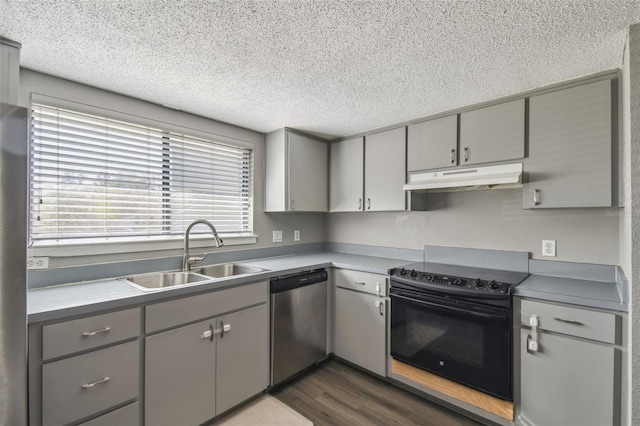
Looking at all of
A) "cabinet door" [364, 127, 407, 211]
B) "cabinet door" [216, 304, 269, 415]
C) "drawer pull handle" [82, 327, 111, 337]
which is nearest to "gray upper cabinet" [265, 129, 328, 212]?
"cabinet door" [364, 127, 407, 211]

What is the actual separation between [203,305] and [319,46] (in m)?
1.64

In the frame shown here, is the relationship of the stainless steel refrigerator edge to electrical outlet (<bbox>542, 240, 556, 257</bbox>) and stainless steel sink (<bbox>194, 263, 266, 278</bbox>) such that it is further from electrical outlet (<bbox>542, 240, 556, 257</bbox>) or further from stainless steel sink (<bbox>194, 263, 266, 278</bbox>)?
electrical outlet (<bbox>542, 240, 556, 257</bbox>)

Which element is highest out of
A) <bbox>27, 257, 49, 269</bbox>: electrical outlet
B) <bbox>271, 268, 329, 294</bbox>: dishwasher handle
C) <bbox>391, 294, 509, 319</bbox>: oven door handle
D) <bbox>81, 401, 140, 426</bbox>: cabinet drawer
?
<bbox>27, 257, 49, 269</bbox>: electrical outlet

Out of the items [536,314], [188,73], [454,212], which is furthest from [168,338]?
[454,212]

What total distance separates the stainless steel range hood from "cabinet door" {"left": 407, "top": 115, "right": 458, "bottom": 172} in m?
0.08

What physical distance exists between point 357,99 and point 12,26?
1.85 m

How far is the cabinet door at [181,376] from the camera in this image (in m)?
1.68

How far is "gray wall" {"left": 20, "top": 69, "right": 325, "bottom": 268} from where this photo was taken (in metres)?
1.84

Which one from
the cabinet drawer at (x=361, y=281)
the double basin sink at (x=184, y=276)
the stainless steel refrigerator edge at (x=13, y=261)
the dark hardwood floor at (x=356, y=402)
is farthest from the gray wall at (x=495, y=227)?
the stainless steel refrigerator edge at (x=13, y=261)

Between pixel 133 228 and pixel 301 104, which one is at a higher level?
pixel 301 104

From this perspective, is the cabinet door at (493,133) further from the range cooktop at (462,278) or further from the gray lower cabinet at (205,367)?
the gray lower cabinet at (205,367)

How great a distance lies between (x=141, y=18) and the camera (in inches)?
51.4

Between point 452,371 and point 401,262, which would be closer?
point 452,371

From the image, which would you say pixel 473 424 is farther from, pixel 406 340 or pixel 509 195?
pixel 509 195
